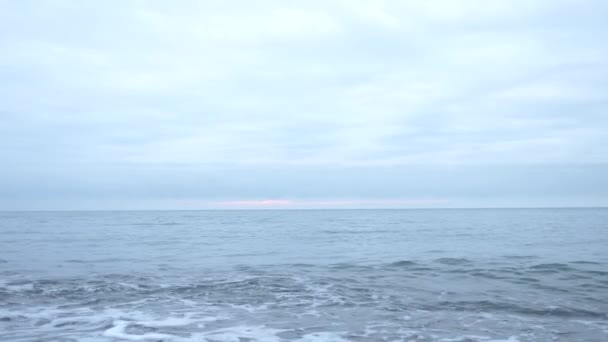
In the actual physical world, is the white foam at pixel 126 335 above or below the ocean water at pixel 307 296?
above

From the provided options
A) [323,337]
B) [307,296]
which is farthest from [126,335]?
Result: [307,296]

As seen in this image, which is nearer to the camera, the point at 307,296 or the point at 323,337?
the point at 323,337

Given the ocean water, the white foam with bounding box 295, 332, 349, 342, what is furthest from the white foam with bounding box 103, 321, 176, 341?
the white foam with bounding box 295, 332, 349, 342

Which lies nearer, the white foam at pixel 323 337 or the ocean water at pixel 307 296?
the white foam at pixel 323 337

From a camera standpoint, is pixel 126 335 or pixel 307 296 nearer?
pixel 126 335

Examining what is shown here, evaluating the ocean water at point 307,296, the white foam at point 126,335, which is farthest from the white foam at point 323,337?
the white foam at point 126,335

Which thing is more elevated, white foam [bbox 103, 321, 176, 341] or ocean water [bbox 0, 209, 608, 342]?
white foam [bbox 103, 321, 176, 341]

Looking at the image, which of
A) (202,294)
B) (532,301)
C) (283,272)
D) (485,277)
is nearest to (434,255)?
(485,277)

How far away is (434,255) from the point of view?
2533 centimetres

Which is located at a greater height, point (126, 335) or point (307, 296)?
point (126, 335)

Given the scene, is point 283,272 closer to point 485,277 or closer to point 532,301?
point 485,277

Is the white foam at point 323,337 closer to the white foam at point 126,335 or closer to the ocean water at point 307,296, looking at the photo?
the ocean water at point 307,296

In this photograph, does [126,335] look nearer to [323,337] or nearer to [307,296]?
[323,337]

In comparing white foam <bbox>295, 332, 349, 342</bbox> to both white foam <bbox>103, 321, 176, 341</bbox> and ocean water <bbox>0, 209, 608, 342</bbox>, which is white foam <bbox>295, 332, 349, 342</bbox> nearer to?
ocean water <bbox>0, 209, 608, 342</bbox>
